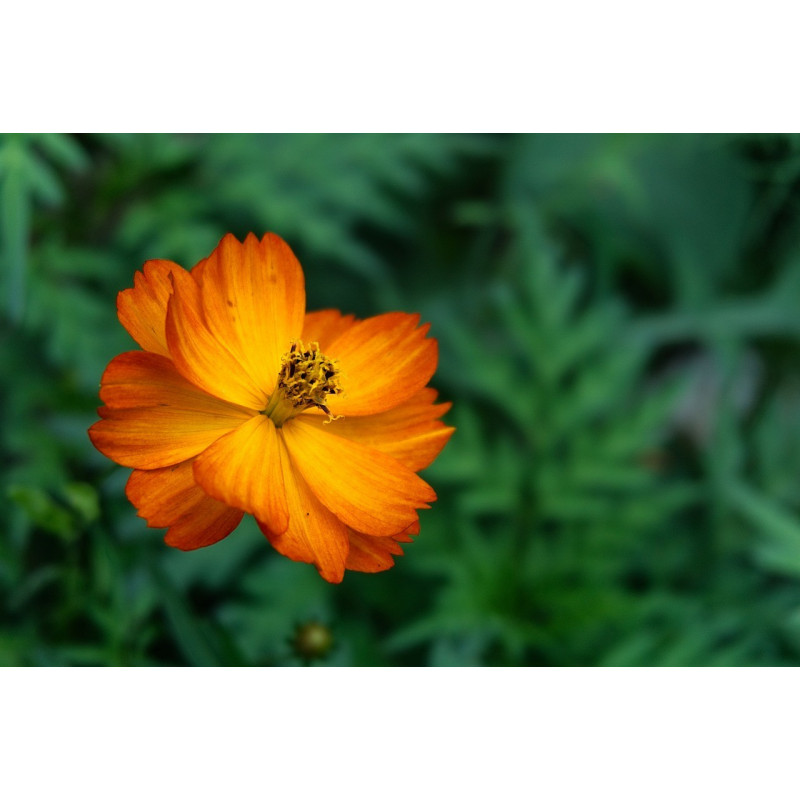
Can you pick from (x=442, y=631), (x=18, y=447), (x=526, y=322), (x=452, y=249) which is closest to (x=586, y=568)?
(x=442, y=631)

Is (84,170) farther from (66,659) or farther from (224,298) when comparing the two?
(224,298)

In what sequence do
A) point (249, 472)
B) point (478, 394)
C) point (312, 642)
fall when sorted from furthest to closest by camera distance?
point (478, 394), point (312, 642), point (249, 472)

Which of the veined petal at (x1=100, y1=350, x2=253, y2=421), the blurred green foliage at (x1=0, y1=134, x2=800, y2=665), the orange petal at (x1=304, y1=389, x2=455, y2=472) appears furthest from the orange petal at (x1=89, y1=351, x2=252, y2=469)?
the blurred green foliage at (x1=0, y1=134, x2=800, y2=665)

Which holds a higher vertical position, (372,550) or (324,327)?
(324,327)

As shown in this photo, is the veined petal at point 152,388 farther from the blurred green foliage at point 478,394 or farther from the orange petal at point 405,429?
the blurred green foliage at point 478,394

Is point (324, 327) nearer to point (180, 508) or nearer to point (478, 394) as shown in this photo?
point (180, 508)

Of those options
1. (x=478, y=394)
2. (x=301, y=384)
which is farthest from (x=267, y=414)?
(x=478, y=394)

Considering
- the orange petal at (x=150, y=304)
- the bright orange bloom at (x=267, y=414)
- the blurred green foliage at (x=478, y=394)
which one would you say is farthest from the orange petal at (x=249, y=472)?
the blurred green foliage at (x=478, y=394)
